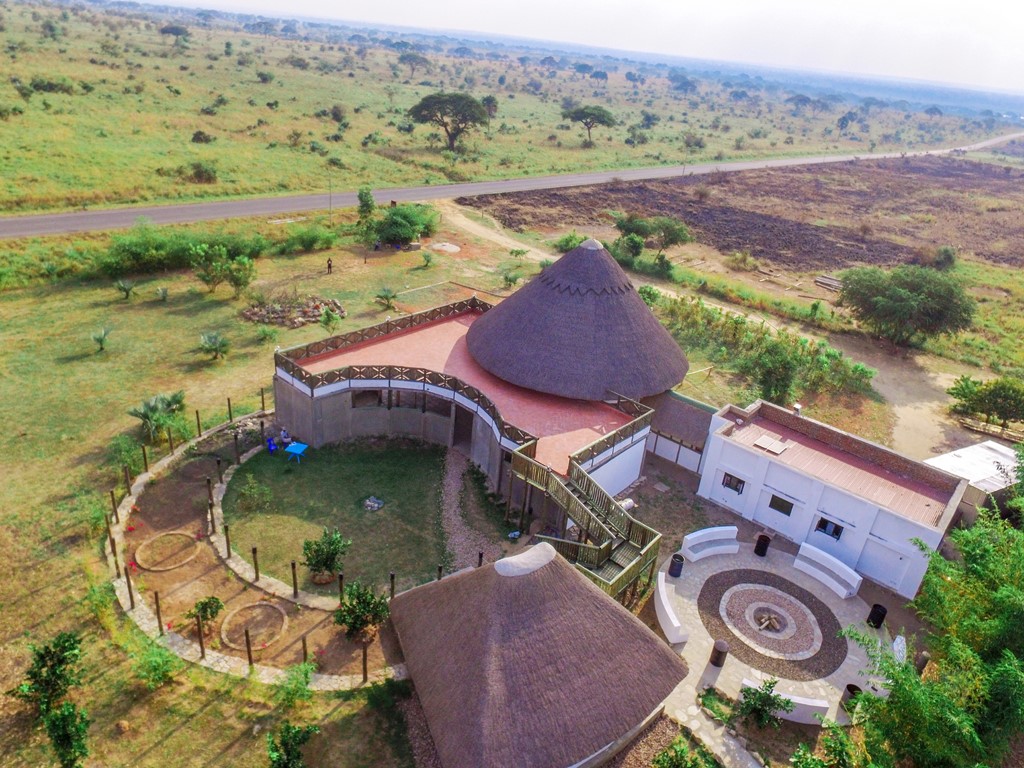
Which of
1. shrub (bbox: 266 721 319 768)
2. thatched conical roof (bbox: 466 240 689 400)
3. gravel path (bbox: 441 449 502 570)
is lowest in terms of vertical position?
gravel path (bbox: 441 449 502 570)

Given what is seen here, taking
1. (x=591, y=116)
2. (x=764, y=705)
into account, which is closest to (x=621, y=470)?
(x=764, y=705)

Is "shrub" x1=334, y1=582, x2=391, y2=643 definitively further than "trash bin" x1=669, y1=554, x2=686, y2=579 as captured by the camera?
No

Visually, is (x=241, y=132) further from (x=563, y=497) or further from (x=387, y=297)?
(x=563, y=497)

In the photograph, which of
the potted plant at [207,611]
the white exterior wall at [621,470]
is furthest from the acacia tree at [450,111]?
the potted plant at [207,611]

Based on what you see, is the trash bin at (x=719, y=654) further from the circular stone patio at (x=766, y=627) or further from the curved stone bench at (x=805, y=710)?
the curved stone bench at (x=805, y=710)

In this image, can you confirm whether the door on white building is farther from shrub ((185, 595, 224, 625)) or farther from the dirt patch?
the dirt patch

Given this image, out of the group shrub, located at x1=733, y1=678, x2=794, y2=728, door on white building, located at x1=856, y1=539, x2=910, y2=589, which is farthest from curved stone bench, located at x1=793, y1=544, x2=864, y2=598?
shrub, located at x1=733, y1=678, x2=794, y2=728
